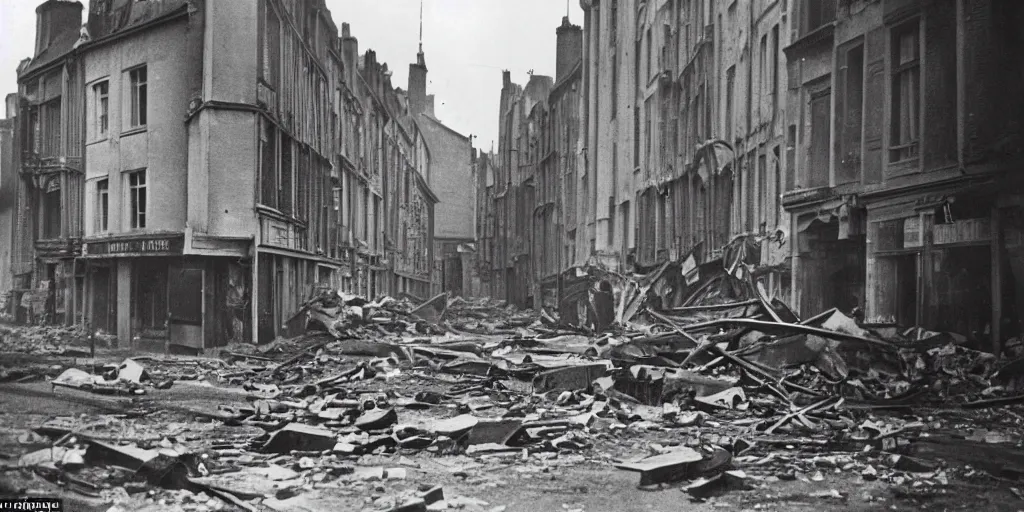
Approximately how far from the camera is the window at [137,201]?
15.6m

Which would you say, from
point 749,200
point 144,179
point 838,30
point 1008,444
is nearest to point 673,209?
point 749,200

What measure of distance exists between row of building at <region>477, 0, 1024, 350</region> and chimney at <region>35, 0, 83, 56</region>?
1068 cm

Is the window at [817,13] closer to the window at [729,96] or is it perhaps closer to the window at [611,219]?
the window at [729,96]

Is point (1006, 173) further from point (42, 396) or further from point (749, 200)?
point (42, 396)

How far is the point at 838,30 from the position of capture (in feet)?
41.4

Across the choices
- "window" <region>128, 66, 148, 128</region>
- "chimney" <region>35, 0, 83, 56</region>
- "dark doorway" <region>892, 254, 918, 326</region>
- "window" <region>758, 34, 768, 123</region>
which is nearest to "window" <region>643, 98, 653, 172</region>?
"window" <region>758, 34, 768, 123</region>

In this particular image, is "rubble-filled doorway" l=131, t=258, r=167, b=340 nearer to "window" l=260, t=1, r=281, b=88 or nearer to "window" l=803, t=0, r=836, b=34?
"window" l=260, t=1, r=281, b=88

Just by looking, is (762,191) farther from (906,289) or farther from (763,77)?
(906,289)

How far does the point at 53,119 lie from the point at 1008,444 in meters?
12.0

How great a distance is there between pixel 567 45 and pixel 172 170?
2534cm

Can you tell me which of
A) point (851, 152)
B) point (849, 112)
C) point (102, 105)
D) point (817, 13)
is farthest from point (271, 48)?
point (851, 152)

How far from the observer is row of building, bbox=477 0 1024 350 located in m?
9.84

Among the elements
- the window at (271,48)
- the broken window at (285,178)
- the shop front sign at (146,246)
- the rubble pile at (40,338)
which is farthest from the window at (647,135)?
the rubble pile at (40,338)

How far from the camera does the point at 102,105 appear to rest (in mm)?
14641
